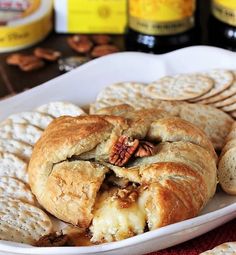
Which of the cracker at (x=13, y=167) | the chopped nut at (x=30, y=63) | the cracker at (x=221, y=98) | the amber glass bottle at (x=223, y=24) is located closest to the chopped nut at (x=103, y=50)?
the chopped nut at (x=30, y=63)

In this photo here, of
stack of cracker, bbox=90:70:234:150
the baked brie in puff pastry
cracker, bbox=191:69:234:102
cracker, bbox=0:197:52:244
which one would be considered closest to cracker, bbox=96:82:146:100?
stack of cracker, bbox=90:70:234:150

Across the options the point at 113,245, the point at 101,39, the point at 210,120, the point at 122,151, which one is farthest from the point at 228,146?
the point at 101,39

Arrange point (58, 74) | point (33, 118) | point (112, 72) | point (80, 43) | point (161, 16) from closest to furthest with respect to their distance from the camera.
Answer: point (33, 118) < point (112, 72) < point (161, 16) < point (58, 74) < point (80, 43)

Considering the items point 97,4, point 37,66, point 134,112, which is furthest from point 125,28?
point 134,112

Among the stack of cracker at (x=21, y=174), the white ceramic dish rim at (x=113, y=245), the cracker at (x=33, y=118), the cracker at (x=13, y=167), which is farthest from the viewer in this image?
the cracker at (x=33, y=118)

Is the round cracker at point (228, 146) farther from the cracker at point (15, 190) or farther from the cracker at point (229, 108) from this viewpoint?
the cracker at point (15, 190)

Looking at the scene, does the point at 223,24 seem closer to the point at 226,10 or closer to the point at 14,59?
the point at 226,10

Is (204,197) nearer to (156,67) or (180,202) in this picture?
(180,202)
